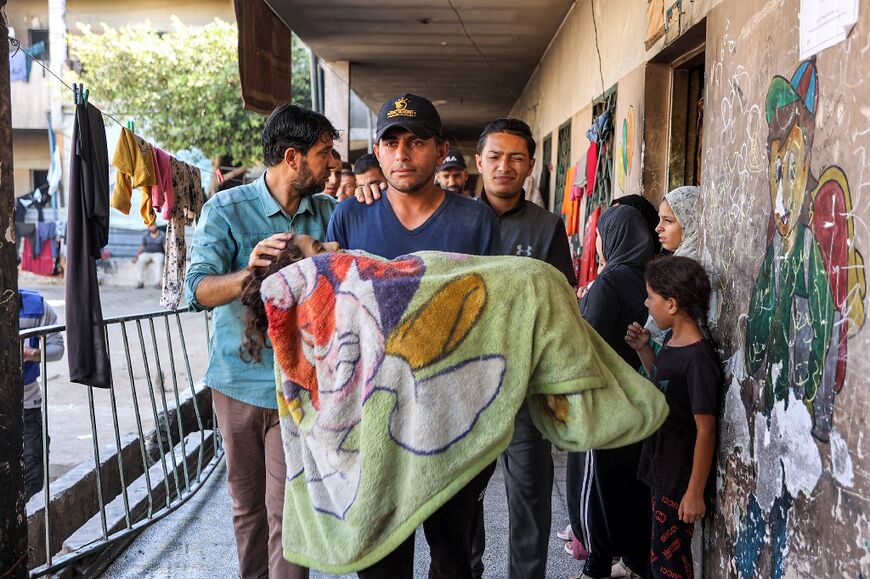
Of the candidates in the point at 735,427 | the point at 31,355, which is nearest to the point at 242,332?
the point at 735,427

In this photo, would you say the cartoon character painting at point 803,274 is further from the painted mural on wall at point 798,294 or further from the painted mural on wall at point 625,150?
the painted mural on wall at point 625,150

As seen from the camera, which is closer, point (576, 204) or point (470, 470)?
point (470, 470)

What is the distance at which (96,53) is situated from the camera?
22172 millimetres

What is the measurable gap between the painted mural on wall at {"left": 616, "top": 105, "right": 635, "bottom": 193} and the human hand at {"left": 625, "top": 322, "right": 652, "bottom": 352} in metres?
2.52

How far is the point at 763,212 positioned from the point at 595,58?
4796 mm

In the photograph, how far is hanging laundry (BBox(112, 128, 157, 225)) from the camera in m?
5.68

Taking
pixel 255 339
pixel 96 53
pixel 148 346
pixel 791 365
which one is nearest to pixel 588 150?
pixel 791 365

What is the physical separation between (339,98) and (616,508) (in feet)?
30.9

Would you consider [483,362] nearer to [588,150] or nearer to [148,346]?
[588,150]

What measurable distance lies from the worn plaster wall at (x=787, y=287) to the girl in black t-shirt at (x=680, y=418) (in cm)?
9

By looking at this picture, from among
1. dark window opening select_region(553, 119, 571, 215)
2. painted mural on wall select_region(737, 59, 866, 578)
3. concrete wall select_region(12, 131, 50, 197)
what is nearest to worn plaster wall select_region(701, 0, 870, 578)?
painted mural on wall select_region(737, 59, 866, 578)

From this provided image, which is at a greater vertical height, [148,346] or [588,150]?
[588,150]

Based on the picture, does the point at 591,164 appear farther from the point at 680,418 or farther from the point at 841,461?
the point at 841,461

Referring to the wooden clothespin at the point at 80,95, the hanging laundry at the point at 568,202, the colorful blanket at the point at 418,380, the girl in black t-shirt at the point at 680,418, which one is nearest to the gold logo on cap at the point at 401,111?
the colorful blanket at the point at 418,380
